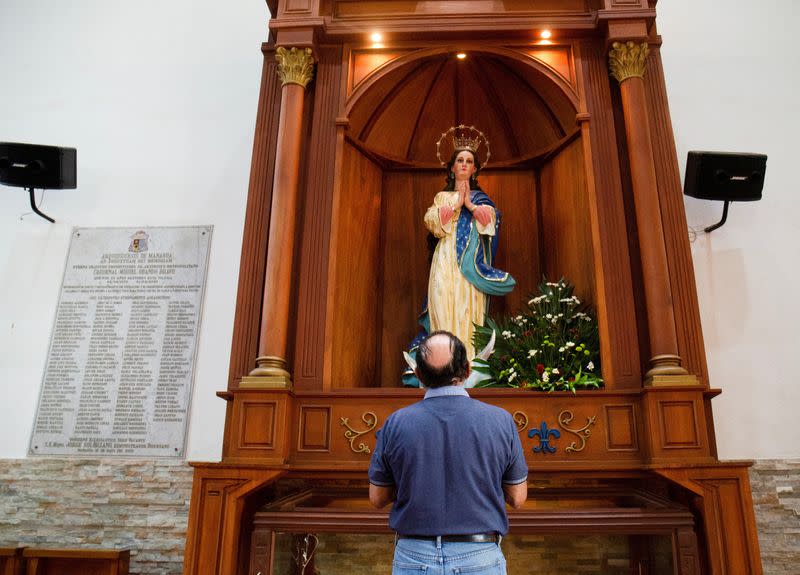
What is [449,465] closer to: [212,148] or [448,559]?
[448,559]

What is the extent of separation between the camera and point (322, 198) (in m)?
4.21

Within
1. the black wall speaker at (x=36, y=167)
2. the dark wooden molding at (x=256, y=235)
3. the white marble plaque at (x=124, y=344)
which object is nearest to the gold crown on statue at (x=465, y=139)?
the dark wooden molding at (x=256, y=235)

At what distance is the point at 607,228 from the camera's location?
404 centimetres

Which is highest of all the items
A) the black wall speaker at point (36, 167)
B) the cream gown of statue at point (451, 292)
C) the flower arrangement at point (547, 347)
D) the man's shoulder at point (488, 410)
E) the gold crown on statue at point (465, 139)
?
the gold crown on statue at point (465, 139)

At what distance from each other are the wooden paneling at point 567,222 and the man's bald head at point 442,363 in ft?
7.79

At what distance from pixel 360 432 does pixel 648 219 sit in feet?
7.03

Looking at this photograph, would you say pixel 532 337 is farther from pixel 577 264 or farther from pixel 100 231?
pixel 100 231

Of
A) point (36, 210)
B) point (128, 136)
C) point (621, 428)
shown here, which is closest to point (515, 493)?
point (621, 428)

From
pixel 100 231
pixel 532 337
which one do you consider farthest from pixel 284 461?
pixel 100 231

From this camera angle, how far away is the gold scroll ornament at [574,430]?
3.52m

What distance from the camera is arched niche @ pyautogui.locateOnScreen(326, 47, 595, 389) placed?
4504 millimetres

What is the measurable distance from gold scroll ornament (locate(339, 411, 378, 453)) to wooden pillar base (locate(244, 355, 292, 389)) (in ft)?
1.26

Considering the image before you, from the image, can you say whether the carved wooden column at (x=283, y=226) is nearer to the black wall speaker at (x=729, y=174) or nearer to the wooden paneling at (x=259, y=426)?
the wooden paneling at (x=259, y=426)

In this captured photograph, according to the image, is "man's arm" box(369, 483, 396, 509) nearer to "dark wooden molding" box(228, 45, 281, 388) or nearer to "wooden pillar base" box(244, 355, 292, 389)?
"wooden pillar base" box(244, 355, 292, 389)
